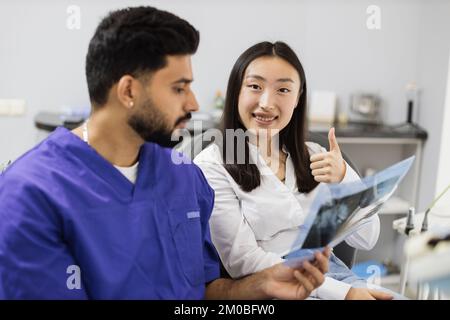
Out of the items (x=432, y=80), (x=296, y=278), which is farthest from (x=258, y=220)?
(x=432, y=80)

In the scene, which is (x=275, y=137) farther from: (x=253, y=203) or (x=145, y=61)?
(x=145, y=61)

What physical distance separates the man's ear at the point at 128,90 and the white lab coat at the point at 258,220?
33cm

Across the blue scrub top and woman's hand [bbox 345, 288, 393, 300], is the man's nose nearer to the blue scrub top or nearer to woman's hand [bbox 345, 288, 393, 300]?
the blue scrub top

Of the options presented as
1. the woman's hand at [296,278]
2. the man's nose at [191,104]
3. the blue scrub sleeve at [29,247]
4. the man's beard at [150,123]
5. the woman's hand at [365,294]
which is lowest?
the woman's hand at [365,294]

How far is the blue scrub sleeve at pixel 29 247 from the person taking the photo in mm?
824

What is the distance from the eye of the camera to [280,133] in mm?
1325

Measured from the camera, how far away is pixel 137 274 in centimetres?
93

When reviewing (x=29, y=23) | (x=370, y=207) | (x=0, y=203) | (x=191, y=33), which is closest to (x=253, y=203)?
(x=370, y=207)

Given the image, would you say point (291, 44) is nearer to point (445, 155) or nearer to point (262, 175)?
point (445, 155)

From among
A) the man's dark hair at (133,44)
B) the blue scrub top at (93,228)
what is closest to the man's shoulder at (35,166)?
the blue scrub top at (93,228)

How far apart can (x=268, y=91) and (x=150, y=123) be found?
1.11ft

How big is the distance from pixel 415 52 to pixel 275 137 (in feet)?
4.56

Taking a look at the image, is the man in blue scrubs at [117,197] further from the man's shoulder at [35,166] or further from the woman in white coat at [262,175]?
the woman in white coat at [262,175]

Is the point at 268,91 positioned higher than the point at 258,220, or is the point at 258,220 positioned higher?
the point at 268,91
